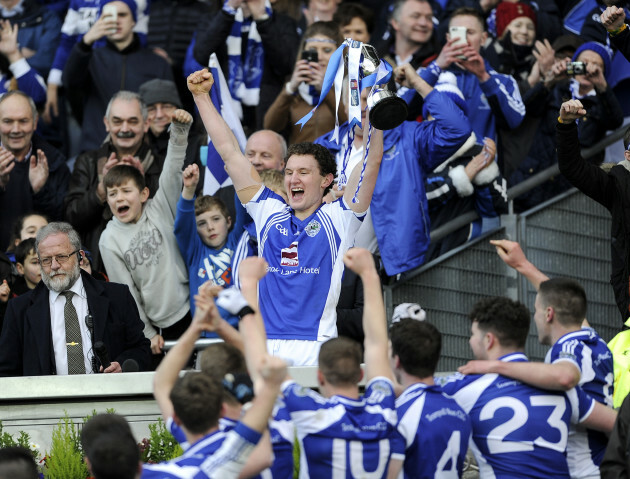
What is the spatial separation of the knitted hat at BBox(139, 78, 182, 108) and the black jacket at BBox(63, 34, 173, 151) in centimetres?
78

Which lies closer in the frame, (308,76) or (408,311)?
(408,311)

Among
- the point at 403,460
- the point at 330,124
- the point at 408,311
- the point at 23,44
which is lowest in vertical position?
the point at 403,460

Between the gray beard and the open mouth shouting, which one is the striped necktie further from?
the open mouth shouting

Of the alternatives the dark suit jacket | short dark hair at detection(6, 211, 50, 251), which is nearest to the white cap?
the dark suit jacket

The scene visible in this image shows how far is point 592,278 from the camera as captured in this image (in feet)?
35.1

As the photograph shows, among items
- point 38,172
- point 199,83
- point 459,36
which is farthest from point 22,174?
point 459,36

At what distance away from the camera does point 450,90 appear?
33.8 feet

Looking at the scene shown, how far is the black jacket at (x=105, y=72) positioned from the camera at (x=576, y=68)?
412 cm

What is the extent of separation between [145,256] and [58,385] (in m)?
1.99

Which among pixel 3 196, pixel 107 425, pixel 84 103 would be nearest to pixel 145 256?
pixel 3 196

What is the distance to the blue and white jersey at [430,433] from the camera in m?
6.16

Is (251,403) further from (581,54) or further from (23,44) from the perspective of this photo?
(23,44)

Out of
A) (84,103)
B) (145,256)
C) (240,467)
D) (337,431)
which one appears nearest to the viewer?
(240,467)

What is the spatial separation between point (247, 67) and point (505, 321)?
6285 millimetres
